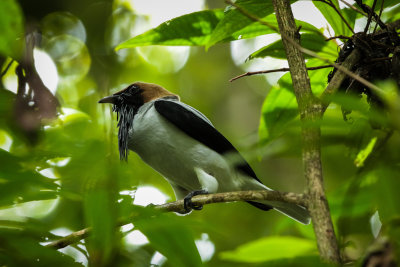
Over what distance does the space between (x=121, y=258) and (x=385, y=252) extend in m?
0.49

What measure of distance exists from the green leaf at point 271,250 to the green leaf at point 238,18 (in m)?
0.87

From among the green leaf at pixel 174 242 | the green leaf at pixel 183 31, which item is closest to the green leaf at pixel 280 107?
the green leaf at pixel 183 31

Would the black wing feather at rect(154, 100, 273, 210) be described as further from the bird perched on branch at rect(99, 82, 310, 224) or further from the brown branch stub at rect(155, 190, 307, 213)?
the brown branch stub at rect(155, 190, 307, 213)

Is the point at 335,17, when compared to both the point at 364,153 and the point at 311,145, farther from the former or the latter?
the point at 311,145

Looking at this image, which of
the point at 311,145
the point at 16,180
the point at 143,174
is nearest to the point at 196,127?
the point at 143,174

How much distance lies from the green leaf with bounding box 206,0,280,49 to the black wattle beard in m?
1.17

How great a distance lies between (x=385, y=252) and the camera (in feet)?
2.23

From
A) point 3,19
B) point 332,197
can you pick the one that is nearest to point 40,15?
point 3,19

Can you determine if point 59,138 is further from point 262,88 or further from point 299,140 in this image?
point 262,88

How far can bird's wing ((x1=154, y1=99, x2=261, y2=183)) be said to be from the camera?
2729mm

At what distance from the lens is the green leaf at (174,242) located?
0.88 metres

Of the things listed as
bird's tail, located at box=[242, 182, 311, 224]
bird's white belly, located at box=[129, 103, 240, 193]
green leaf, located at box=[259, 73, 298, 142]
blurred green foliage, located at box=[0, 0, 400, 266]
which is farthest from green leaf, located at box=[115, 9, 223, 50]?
bird's tail, located at box=[242, 182, 311, 224]

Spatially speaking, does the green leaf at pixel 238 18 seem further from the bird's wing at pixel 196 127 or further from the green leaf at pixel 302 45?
the bird's wing at pixel 196 127

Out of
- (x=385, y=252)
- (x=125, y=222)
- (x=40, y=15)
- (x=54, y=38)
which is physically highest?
(x=54, y=38)
